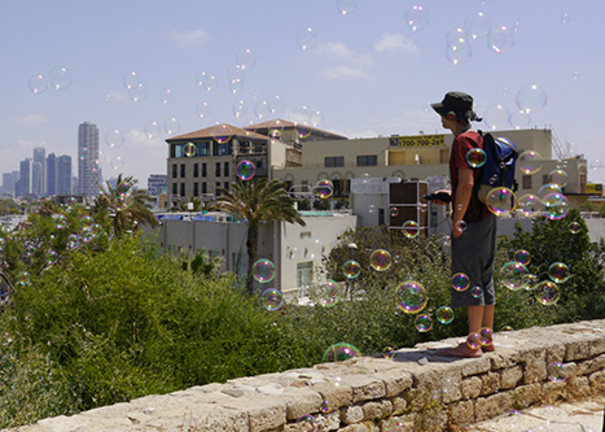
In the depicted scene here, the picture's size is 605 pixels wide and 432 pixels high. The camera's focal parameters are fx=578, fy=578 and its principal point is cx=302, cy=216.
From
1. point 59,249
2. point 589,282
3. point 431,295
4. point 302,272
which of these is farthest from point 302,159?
point 431,295

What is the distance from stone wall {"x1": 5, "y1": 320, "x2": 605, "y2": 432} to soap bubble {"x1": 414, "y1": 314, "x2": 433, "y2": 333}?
50 cm

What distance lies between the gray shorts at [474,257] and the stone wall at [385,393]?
45 centimetres

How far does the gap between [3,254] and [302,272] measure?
543 inches

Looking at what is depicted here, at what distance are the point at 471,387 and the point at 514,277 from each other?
235cm

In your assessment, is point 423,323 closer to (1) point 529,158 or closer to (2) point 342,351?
(2) point 342,351

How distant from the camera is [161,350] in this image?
516 centimetres

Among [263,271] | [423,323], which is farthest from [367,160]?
[423,323]

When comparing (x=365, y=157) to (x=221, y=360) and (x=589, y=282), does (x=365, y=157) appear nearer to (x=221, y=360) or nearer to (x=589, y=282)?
(x=589, y=282)

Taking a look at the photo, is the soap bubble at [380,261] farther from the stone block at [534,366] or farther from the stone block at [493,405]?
the stone block at [493,405]

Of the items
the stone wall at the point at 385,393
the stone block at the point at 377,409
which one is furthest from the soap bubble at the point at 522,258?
the stone block at the point at 377,409

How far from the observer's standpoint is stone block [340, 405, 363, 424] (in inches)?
136

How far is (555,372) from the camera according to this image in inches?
179

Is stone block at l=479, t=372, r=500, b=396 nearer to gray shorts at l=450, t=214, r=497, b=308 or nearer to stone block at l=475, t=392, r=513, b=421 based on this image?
stone block at l=475, t=392, r=513, b=421

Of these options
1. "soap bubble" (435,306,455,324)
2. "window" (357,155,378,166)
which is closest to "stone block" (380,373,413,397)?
"soap bubble" (435,306,455,324)
